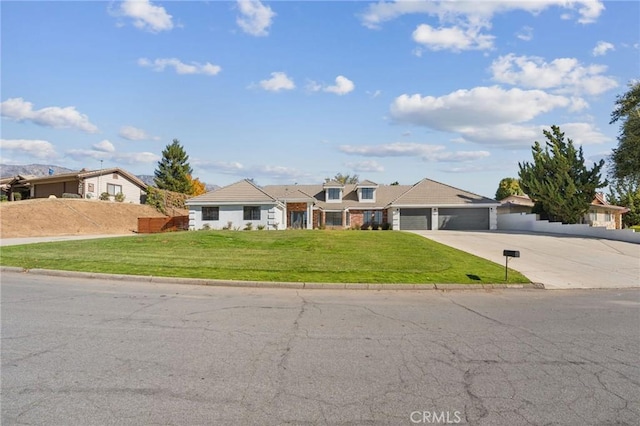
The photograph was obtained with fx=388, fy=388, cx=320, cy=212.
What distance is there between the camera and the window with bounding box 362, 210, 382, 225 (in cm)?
4300

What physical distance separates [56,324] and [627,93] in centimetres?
4005

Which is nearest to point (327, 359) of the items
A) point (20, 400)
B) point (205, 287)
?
point (20, 400)

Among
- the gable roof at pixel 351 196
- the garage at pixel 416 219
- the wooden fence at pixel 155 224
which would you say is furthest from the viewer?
the garage at pixel 416 219

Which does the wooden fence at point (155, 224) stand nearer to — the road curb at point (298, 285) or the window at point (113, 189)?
the window at point (113, 189)

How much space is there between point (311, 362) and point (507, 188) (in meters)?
67.8

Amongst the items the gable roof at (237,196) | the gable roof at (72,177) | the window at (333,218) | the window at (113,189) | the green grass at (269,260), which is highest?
the gable roof at (72,177)

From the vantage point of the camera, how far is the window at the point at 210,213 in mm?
35531

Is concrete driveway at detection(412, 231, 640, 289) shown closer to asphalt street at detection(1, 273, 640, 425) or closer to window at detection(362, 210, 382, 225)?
asphalt street at detection(1, 273, 640, 425)

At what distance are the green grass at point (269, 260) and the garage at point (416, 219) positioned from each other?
20.7m

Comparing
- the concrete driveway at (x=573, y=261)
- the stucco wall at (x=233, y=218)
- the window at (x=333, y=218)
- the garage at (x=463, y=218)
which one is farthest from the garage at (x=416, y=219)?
the concrete driveway at (x=573, y=261)

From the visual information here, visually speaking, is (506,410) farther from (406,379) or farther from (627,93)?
(627,93)

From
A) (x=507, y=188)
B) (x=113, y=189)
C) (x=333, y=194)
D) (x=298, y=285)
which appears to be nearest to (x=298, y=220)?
(x=333, y=194)

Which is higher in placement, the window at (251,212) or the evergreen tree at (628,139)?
the evergreen tree at (628,139)

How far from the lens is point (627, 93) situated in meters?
31.3
